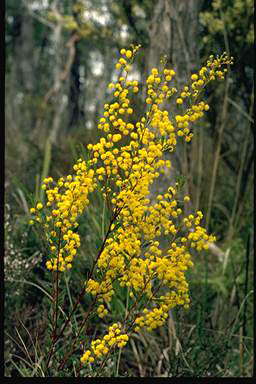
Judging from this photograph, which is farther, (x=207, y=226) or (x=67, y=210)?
(x=207, y=226)

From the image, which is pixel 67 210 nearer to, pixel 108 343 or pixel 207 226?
pixel 108 343

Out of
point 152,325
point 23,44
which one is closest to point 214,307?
point 152,325

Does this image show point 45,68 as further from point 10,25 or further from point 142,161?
point 142,161

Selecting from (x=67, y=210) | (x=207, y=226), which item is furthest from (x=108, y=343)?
(x=207, y=226)

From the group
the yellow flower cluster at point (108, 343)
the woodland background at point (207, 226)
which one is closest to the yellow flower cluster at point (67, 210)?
the woodland background at point (207, 226)

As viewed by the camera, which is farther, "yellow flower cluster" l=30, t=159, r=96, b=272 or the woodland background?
the woodland background

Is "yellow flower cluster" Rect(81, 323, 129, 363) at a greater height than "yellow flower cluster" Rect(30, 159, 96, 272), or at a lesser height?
lesser

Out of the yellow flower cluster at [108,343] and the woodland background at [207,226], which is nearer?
the yellow flower cluster at [108,343]

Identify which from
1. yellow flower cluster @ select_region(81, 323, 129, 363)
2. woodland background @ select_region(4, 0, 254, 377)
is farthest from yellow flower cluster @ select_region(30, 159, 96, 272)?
yellow flower cluster @ select_region(81, 323, 129, 363)

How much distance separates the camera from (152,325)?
1602 mm

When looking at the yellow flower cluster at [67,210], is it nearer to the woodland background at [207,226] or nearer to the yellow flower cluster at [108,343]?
the woodland background at [207,226]

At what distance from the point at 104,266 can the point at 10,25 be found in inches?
872

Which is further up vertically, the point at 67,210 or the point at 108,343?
the point at 67,210

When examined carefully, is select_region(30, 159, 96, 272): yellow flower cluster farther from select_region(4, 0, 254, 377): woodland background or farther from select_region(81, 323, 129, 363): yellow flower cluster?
select_region(81, 323, 129, 363): yellow flower cluster
